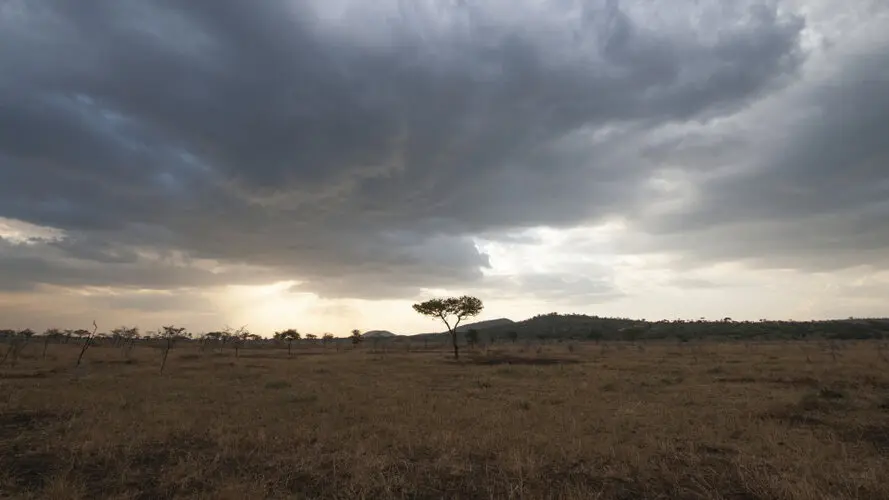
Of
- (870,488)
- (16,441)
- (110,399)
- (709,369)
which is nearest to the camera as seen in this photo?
(870,488)

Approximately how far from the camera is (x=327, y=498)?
9586 millimetres

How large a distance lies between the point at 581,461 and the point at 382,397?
1270cm

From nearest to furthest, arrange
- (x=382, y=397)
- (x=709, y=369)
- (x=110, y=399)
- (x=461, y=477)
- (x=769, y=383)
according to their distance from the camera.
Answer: (x=461, y=477), (x=110, y=399), (x=382, y=397), (x=769, y=383), (x=709, y=369)

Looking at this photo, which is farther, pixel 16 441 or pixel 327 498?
pixel 16 441

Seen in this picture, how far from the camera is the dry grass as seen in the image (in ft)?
32.8

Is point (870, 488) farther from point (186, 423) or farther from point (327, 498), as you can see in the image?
point (186, 423)

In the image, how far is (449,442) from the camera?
13.3m

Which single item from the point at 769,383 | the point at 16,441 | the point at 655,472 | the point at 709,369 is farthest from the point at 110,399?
the point at 709,369

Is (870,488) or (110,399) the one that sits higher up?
(110,399)

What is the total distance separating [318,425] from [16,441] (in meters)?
8.25

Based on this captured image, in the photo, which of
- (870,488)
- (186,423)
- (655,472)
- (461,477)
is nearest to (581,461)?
(655,472)

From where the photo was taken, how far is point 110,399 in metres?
20.7

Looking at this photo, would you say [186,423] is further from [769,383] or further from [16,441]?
[769,383]

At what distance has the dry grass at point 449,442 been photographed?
10.0m
